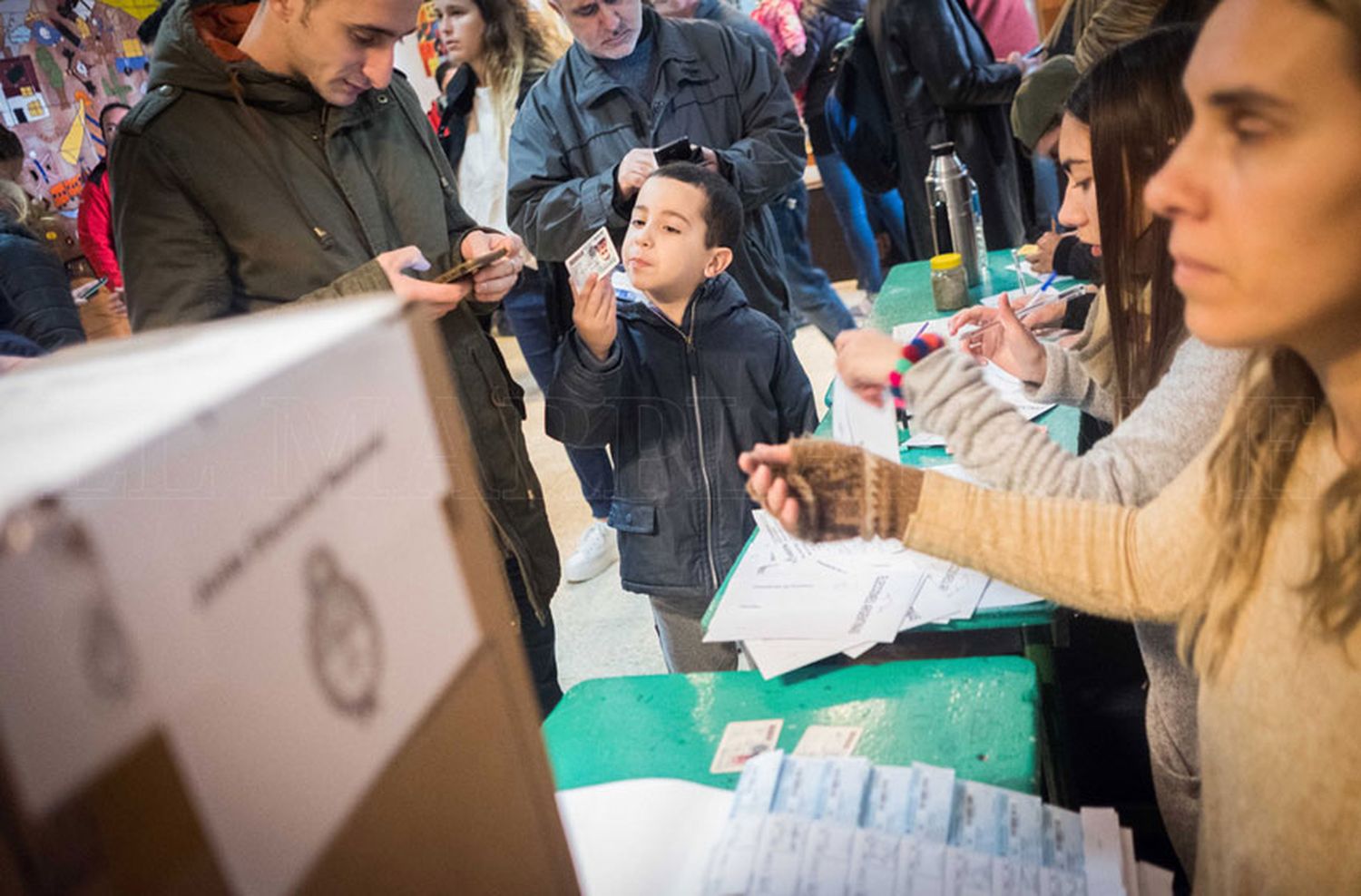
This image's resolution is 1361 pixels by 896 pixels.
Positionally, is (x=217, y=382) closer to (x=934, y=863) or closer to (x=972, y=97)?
(x=934, y=863)

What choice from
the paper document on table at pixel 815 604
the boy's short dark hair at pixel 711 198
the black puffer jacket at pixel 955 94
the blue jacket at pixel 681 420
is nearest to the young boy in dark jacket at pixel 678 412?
the blue jacket at pixel 681 420

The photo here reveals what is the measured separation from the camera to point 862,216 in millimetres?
3623

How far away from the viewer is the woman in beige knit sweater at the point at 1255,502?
43 cm

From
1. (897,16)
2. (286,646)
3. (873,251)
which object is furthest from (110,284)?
(873,251)

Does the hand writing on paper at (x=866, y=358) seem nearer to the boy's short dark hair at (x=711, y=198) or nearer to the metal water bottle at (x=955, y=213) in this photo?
the boy's short dark hair at (x=711, y=198)

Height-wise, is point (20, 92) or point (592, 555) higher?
point (20, 92)

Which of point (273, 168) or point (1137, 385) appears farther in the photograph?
point (273, 168)

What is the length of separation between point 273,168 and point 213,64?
114mm

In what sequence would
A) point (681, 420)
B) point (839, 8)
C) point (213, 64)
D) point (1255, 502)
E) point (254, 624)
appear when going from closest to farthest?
point (254, 624) < point (1255, 502) < point (213, 64) < point (681, 420) < point (839, 8)

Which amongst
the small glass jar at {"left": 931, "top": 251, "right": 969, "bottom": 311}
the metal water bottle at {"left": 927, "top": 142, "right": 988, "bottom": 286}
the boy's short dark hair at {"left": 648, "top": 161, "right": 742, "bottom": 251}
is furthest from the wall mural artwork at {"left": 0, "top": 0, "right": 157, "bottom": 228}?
the metal water bottle at {"left": 927, "top": 142, "right": 988, "bottom": 286}

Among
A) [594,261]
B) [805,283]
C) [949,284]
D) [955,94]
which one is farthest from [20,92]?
[955,94]

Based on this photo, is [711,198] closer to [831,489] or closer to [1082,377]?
[1082,377]

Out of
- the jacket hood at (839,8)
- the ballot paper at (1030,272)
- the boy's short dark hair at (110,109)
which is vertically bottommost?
the ballot paper at (1030,272)

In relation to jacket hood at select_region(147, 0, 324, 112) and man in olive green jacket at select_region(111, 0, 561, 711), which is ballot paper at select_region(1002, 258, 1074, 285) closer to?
man in olive green jacket at select_region(111, 0, 561, 711)
